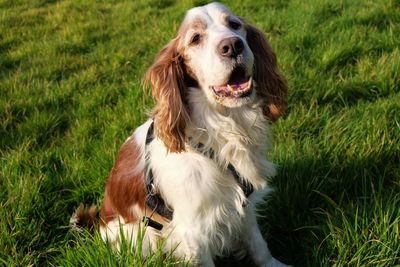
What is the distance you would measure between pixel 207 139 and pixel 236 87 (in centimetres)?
34

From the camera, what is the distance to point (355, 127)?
3518 millimetres

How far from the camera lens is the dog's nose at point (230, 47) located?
2492 millimetres

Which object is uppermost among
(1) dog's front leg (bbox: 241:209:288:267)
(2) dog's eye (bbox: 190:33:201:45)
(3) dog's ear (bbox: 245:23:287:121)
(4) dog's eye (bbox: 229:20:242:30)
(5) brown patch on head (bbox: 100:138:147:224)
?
(4) dog's eye (bbox: 229:20:242:30)

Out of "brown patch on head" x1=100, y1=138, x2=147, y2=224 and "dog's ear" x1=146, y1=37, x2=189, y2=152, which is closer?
"dog's ear" x1=146, y1=37, x2=189, y2=152

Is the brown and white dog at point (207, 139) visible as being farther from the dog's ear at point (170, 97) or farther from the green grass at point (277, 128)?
the green grass at point (277, 128)

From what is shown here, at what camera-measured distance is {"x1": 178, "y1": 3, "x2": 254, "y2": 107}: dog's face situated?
8.23 ft

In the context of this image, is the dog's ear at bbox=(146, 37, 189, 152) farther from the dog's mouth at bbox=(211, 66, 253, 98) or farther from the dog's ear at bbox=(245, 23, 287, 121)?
the dog's ear at bbox=(245, 23, 287, 121)

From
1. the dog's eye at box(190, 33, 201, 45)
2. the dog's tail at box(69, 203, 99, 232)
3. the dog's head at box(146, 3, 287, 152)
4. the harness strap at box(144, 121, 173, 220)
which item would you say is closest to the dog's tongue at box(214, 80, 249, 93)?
the dog's head at box(146, 3, 287, 152)

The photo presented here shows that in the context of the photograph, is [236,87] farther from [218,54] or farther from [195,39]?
[195,39]

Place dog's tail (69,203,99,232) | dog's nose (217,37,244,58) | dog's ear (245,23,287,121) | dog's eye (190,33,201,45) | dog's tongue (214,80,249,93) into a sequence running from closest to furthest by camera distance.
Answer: dog's nose (217,37,244,58) → dog's tongue (214,80,249,93) → dog's eye (190,33,201,45) → dog's ear (245,23,287,121) → dog's tail (69,203,99,232)

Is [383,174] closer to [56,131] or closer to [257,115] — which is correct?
[257,115]

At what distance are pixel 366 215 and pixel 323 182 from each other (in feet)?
1.58

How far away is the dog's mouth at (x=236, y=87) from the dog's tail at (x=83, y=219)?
1.24 meters

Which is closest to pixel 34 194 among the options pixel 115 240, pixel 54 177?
pixel 54 177
